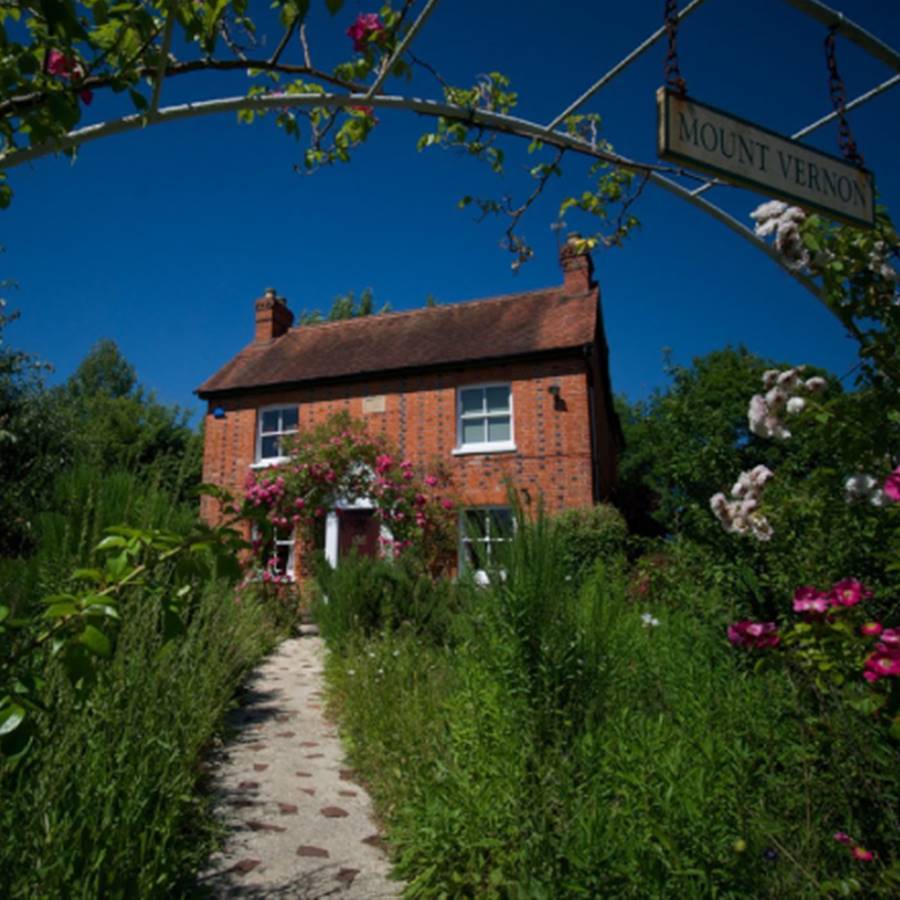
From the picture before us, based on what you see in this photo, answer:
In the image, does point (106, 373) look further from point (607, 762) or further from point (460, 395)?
point (607, 762)

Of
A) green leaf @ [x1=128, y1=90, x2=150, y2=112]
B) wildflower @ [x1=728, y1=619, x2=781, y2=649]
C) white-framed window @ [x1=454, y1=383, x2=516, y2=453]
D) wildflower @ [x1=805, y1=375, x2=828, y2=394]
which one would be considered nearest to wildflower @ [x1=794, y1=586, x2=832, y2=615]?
wildflower @ [x1=728, y1=619, x2=781, y2=649]

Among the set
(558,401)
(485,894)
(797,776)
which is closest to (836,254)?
(797,776)

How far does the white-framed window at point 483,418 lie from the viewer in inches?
536

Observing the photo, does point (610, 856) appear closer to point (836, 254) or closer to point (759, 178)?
point (759, 178)

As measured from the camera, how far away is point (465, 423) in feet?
46.1

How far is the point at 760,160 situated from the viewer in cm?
233

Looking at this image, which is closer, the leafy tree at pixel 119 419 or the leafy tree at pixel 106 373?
the leafy tree at pixel 119 419

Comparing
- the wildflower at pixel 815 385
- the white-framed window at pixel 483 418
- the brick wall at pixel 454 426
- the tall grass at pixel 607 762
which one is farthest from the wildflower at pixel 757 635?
the white-framed window at pixel 483 418

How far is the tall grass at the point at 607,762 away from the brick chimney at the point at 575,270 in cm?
1178

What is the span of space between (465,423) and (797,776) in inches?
465

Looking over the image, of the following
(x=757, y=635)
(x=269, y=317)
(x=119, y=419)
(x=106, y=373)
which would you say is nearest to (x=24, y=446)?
(x=757, y=635)

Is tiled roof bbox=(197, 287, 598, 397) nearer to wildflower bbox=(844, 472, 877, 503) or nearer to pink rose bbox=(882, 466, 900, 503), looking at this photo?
wildflower bbox=(844, 472, 877, 503)

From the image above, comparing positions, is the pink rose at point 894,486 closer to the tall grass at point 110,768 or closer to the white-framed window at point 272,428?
the tall grass at point 110,768

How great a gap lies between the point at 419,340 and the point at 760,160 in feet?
44.3
